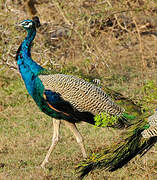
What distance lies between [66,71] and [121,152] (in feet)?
5.39

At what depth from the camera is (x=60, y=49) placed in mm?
8695

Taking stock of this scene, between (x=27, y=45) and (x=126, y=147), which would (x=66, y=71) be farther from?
(x=126, y=147)

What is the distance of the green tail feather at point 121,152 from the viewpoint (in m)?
3.65

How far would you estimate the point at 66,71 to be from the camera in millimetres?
5070

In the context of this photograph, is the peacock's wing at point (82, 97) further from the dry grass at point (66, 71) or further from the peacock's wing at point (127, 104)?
the dry grass at point (66, 71)

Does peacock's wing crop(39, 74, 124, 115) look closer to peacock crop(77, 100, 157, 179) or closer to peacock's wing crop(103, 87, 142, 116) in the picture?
peacock's wing crop(103, 87, 142, 116)

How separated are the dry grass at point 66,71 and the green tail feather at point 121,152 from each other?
20 cm

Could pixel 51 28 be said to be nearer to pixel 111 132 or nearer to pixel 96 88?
pixel 111 132

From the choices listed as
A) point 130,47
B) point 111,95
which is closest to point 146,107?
point 111,95

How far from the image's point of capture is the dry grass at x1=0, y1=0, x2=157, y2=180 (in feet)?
15.3

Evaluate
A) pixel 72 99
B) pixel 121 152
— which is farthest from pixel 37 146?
pixel 121 152

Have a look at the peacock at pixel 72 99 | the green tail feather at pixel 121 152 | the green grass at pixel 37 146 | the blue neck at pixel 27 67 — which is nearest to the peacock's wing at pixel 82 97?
the peacock at pixel 72 99

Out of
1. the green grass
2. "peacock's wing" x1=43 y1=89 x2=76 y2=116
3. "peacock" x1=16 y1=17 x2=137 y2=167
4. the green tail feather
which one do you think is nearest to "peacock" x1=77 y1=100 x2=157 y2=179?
the green tail feather

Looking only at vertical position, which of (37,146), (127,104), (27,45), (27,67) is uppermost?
(27,45)
